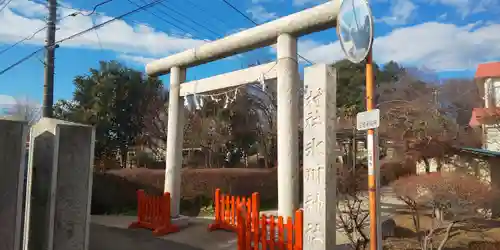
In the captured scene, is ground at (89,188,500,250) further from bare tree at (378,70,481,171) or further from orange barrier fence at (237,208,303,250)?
bare tree at (378,70,481,171)

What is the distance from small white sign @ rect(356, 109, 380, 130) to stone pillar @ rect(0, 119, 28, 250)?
3788 mm

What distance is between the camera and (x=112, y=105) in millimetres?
21688

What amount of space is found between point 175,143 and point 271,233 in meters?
4.65

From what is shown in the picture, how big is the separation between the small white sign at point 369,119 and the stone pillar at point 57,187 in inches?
125

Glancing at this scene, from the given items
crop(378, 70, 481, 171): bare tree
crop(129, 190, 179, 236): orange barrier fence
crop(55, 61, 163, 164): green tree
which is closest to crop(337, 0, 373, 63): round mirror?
crop(129, 190, 179, 236): orange barrier fence

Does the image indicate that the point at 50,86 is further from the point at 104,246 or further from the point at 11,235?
the point at 11,235

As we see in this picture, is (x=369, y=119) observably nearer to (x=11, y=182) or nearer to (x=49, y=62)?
(x=11, y=182)

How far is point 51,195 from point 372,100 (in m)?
3.78

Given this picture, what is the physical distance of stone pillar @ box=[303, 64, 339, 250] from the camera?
5.11 metres

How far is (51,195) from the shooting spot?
424 cm

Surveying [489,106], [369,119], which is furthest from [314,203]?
[489,106]

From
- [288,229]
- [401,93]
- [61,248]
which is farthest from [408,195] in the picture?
[401,93]

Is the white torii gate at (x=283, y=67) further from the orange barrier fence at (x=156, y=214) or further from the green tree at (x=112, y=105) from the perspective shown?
the green tree at (x=112, y=105)

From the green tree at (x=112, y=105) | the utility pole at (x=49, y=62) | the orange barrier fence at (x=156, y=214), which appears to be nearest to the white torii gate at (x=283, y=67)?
the orange barrier fence at (x=156, y=214)
